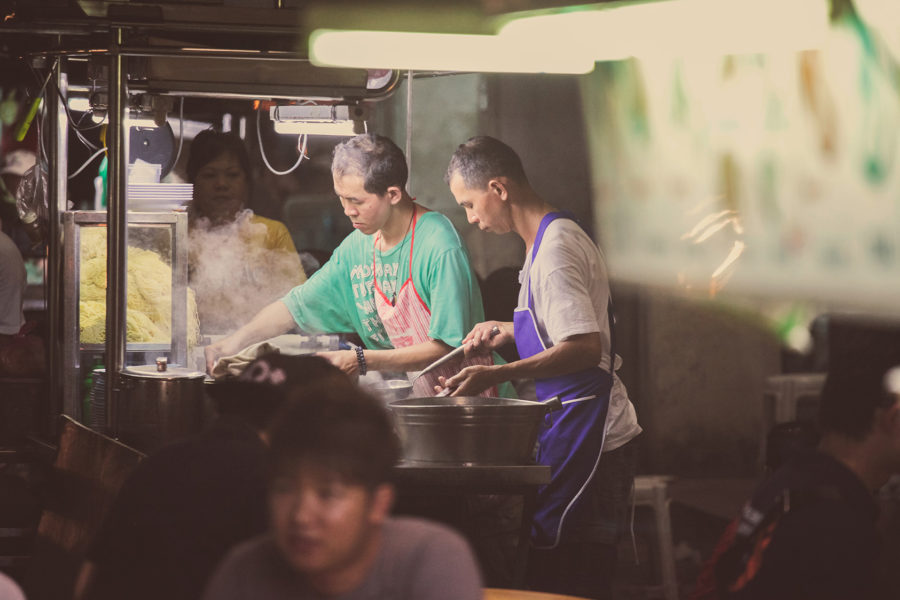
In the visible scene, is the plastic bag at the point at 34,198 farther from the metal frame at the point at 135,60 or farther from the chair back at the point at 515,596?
the chair back at the point at 515,596

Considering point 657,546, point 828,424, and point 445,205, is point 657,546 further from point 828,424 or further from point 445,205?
point 828,424

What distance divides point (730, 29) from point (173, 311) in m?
3.10

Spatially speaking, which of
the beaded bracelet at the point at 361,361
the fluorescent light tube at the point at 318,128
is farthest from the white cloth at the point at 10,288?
the beaded bracelet at the point at 361,361

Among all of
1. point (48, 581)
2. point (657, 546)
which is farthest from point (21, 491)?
point (657, 546)

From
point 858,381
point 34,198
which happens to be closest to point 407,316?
point 34,198

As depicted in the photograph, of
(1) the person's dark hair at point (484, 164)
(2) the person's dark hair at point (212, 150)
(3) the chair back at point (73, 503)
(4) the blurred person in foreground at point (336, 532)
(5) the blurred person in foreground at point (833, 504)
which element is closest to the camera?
(4) the blurred person in foreground at point (336, 532)

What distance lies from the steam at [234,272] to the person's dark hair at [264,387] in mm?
2712

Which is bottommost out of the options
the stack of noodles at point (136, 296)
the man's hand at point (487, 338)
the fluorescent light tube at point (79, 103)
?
the man's hand at point (487, 338)

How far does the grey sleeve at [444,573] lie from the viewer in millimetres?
1596

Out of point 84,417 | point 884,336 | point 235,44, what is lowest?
point 84,417

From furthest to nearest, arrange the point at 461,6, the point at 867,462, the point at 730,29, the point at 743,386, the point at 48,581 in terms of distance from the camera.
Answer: the point at 743,386
the point at 48,581
the point at 461,6
the point at 730,29
the point at 867,462

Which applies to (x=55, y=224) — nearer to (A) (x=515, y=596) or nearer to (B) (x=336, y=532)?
(A) (x=515, y=596)

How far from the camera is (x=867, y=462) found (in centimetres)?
193

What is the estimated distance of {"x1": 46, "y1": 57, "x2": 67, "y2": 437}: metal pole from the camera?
15.9ft
